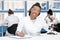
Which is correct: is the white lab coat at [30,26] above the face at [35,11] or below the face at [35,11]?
below

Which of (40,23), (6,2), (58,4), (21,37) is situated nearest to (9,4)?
(6,2)

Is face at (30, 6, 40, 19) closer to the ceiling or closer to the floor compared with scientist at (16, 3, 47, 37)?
closer to the ceiling

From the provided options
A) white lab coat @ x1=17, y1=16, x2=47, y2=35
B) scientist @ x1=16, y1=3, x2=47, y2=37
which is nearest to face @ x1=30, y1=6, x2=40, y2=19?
scientist @ x1=16, y1=3, x2=47, y2=37

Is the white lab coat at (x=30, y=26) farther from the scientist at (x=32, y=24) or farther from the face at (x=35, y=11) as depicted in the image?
the face at (x=35, y=11)

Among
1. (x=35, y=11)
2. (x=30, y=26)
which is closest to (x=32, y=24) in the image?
(x=30, y=26)

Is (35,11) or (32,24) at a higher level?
(35,11)

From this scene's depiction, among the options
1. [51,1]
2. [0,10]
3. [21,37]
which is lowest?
[21,37]

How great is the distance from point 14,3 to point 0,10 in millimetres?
616

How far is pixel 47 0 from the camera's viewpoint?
5.70 metres

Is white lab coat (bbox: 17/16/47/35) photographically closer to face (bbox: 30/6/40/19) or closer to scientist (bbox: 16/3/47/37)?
scientist (bbox: 16/3/47/37)

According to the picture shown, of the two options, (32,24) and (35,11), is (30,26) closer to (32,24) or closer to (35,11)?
(32,24)

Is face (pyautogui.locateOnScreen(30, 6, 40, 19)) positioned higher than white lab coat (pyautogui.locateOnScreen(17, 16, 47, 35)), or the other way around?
face (pyautogui.locateOnScreen(30, 6, 40, 19))

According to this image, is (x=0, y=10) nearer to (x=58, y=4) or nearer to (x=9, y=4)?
(x=9, y=4)

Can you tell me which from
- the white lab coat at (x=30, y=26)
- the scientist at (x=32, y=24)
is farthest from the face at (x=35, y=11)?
the white lab coat at (x=30, y=26)
